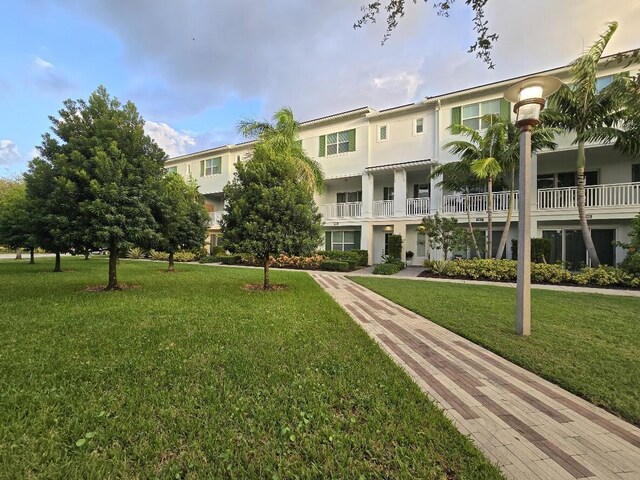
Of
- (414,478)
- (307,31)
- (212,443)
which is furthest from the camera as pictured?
(307,31)

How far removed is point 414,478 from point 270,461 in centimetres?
100

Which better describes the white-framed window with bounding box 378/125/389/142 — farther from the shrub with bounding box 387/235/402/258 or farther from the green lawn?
the green lawn

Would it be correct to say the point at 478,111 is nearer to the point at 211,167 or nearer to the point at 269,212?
the point at 269,212

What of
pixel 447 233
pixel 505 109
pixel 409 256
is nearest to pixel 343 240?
pixel 409 256

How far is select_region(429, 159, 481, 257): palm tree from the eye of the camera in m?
14.5

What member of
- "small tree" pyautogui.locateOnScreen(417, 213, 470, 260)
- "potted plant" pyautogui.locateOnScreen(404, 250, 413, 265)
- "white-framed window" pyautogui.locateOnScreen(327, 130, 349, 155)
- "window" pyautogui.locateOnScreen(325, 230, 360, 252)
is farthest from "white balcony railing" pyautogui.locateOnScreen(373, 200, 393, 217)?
"small tree" pyautogui.locateOnScreen(417, 213, 470, 260)

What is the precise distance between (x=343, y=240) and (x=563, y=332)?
16058 millimetres

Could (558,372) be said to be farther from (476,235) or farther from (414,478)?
(476,235)

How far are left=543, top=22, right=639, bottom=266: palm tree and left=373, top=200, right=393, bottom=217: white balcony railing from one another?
8.59m

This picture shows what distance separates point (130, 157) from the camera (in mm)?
8781

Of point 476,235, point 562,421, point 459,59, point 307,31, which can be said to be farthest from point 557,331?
point 476,235

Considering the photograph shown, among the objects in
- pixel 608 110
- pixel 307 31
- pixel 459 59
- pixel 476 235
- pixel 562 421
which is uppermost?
pixel 608 110

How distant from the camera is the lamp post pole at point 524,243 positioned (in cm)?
531

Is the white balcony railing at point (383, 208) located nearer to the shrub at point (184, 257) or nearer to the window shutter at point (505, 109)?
the window shutter at point (505, 109)
